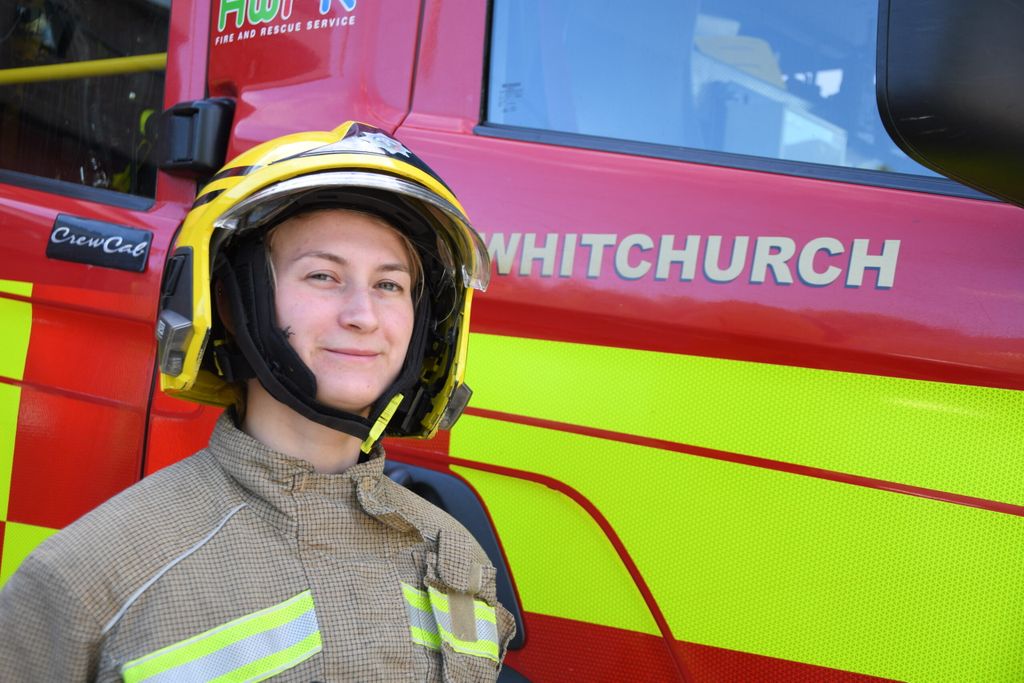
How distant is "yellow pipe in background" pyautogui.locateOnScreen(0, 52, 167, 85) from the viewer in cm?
239

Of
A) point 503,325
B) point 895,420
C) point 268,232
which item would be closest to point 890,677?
point 895,420

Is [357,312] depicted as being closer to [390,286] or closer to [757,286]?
[390,286]

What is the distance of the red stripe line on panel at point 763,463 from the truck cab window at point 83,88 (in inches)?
42.0

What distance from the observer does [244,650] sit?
125cm

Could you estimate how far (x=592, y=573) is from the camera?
5.67 feet

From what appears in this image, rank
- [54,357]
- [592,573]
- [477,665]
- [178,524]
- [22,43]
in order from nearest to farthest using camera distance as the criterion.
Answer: [178,524] → [477,665] → [592,573] → [54,357] → [22,43]

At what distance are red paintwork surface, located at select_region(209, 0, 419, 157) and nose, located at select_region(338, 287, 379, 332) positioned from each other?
2.03 ft

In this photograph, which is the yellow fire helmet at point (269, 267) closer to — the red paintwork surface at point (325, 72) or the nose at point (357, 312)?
the nose at point (357, 312)

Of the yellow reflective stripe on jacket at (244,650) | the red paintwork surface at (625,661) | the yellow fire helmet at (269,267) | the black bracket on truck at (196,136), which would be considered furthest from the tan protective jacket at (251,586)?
the black bracket on truck at (196,136)

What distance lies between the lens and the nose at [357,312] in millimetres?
1460

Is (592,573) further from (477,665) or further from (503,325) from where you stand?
(503,325)

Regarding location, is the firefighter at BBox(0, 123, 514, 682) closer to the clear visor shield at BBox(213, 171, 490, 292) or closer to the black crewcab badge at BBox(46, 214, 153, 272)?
the clear visor shield at BBox(213, 171, 490, 292)

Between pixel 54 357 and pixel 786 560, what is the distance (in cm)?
143

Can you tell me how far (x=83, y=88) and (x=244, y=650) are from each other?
5.60 ft
